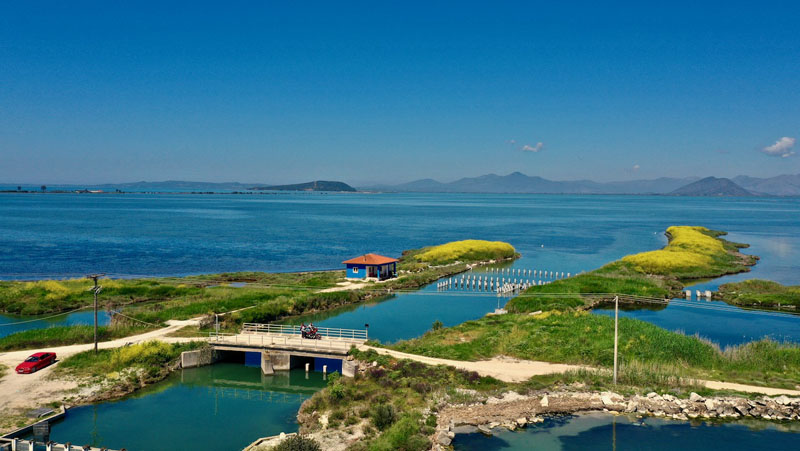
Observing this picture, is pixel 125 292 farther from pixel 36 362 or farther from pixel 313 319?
pixel 36 362

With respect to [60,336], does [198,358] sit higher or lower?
lower

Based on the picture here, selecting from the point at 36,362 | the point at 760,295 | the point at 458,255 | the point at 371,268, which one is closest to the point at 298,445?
the point at 36,362

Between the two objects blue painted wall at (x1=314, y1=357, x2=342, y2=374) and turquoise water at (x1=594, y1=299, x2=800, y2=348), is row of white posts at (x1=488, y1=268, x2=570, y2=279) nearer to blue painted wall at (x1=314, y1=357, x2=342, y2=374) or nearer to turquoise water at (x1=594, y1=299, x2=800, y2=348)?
turquoise water at (x1=594, y1=299, x2=800, y2=348)

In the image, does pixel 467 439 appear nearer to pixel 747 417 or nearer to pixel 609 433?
pixel 609 433

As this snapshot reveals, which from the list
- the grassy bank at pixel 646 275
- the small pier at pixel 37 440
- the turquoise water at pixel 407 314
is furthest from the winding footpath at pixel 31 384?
the grassy bank at pixel 646 275

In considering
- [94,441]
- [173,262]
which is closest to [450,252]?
[173,262]

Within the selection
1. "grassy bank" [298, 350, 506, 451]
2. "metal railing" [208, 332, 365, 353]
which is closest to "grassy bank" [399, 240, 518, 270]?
"metal railing" [208, 332, 365, 353]
